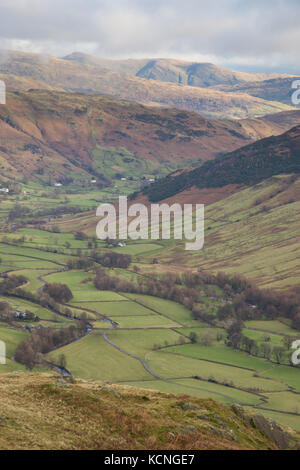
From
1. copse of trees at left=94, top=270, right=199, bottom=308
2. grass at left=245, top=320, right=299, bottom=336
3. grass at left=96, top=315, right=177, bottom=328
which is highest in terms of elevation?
copse of trees at left=94, top=270, right=199, bottom=308

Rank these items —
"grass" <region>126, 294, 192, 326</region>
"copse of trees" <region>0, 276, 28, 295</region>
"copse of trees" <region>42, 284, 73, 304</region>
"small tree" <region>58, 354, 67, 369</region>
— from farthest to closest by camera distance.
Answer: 1. "copse of trees" <region>0, 276, 28, 295</region>
2. "copse of trees" <region>42, 284, 73, 304</region>
3. "grass" <region>126, 294, 192, 326</region>
4. "small tree" <region>58, 354, 67, 369</region>

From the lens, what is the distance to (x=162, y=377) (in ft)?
354

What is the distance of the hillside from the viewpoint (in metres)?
37.8

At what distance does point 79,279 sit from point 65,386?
131 metres

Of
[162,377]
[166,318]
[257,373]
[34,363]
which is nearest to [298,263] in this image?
[166,318]

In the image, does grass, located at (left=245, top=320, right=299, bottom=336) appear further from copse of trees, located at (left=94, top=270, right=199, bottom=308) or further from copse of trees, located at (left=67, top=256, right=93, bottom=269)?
copse of trees, located at (left=67, top=256, right=93, bottom=269)

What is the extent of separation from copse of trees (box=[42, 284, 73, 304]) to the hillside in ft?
339

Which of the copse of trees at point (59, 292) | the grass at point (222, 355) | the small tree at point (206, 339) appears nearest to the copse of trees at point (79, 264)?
the copse of trees at point (59, 292)

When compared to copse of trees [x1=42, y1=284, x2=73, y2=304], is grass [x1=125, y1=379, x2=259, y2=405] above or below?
below

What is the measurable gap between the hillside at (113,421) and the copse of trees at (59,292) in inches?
4068

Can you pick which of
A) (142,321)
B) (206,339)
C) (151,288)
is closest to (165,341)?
(206,339)

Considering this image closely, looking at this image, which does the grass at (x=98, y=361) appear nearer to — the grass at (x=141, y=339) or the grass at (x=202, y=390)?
the grass at (x=141, y=339)

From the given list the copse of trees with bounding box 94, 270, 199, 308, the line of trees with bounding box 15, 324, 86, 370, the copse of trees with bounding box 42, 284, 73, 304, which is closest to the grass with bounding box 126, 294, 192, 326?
the copse of trees with bounding box 94, 270, 199, 308

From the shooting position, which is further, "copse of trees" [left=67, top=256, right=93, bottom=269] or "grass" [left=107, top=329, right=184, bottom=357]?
"copse of trees" [left=67, top=256, right=93, bottom=269]
